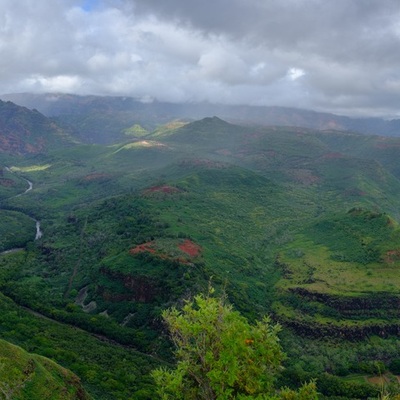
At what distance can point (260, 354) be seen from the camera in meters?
35.0

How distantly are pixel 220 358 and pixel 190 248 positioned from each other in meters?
101

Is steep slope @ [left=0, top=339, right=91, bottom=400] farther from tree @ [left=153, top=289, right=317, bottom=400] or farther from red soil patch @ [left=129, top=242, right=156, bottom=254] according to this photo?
red soil patch @ [left=129, top=242, right=156, bottom=254]

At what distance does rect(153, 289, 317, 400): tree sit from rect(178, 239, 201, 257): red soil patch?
92058 mm

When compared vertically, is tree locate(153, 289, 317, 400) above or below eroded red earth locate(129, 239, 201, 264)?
above

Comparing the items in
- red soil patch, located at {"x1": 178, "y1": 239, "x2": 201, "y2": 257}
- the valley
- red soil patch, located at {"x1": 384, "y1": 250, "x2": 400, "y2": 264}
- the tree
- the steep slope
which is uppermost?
the tree

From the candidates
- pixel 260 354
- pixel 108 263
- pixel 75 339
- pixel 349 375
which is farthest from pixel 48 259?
pixel 260 354

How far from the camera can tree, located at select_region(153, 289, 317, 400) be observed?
32688 millimetres

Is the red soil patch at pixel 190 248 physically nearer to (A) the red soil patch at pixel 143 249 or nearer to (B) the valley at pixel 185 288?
(B) the valley at pixel 185 288

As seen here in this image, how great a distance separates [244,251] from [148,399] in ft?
309

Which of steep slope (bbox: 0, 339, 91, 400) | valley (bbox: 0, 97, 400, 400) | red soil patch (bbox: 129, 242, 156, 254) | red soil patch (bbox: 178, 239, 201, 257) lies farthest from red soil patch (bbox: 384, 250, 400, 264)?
steep slope (bbox: 0, 339, 91, 400)

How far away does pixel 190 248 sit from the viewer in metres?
134

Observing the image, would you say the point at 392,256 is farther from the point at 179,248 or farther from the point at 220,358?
the point at 220,358

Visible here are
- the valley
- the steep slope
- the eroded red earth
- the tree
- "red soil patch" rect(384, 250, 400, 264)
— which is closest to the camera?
the tree

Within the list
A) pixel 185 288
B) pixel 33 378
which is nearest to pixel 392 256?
pixel 185 288
